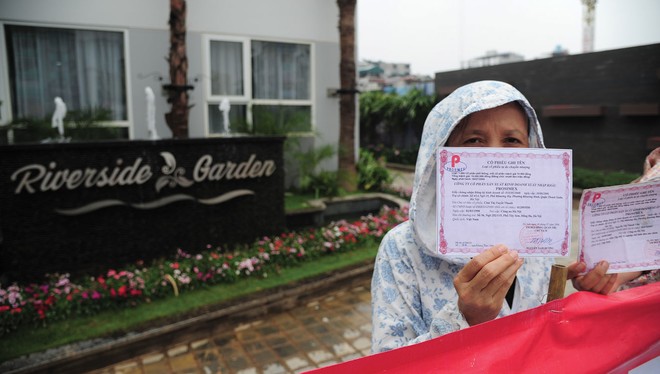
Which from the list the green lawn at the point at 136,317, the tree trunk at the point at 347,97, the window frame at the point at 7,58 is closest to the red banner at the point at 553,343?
the green lawn at the point at 136,317

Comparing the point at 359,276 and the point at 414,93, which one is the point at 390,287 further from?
the point at 414,93

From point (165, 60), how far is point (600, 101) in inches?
477

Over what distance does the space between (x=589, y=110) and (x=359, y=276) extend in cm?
1105

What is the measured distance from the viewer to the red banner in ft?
4.35

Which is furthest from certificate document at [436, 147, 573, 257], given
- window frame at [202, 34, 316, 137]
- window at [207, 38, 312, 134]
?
window frame at [202, 34, 316, 137]

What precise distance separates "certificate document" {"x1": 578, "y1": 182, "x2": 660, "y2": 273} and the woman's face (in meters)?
0.29

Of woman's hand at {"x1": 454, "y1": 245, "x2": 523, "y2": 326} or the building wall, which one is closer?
woman's hand at {"x1": 454, "y1": 245, "x2": 523, "y2": 326}

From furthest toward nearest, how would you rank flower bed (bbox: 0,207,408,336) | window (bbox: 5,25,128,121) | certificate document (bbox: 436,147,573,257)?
1. window (bbox: 5,25,128,121)
2. flower bed (bbox: 0,207,408,336)
3. certificate document (bbox: 436,147,573,257)

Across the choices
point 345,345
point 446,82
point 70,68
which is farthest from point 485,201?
point 446,82

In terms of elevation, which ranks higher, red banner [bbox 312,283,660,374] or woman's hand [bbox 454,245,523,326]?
woman's hand [bbox 454,245,523,326]

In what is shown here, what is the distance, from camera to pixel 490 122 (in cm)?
150

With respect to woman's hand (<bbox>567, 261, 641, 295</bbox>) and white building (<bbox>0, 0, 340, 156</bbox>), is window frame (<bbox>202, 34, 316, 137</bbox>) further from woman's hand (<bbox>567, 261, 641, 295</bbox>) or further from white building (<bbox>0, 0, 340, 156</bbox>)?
woman's hand (<bbox>567, 261, 641, 295</bbox>)

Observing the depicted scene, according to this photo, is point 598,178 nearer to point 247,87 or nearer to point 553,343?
point 247,87

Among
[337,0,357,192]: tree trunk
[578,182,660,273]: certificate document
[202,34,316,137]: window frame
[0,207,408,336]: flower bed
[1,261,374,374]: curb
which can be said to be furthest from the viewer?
[337,0,357,192]: tree trunk
